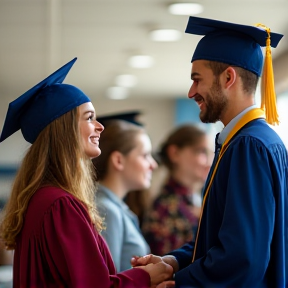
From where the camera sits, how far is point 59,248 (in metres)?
2.16

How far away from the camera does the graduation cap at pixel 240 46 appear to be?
91.9 inches

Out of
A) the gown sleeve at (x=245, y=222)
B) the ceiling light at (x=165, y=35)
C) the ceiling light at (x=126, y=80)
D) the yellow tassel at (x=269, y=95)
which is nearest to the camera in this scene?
the gown sleeve at (x=245, y=222)

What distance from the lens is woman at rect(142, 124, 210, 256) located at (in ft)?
14.0

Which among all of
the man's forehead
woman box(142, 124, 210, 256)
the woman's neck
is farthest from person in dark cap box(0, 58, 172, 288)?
woman box(142, 124, 210, 256)

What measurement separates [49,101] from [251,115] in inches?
26.5

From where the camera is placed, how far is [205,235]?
2316 mm

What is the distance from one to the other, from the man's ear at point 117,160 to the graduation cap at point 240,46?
1.24 metres

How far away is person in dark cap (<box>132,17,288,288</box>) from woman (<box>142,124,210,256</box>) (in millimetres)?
1744

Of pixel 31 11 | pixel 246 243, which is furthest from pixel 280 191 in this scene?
pixel 31 11

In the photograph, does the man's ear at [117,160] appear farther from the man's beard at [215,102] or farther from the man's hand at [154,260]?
the man's beard at [215,102]

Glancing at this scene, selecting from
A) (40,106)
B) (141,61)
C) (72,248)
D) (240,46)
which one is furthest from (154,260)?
(141,61)

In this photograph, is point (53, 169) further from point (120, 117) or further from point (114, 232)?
point (120, 117)

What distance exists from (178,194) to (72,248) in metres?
2.28

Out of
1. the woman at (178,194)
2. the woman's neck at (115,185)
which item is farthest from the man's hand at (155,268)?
the woman at (178,194)
